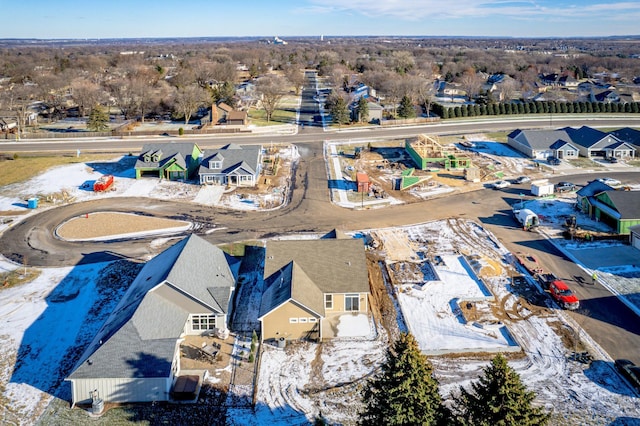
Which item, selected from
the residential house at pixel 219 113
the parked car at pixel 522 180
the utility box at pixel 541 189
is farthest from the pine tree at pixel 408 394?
the residential house at pixel 219 113

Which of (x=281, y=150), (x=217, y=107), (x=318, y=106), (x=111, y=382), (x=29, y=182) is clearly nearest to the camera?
(x=111, y=382)

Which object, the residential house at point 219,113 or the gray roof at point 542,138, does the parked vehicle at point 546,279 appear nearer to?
the gray roof at point 542,138

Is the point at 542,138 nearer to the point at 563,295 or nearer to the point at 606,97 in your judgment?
the point at 563,295

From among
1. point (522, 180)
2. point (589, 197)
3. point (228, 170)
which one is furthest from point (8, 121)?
point (589, 197)

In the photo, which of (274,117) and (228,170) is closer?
(228,170)

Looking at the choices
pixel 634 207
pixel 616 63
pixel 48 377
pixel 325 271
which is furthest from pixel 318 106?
pixel 616 63

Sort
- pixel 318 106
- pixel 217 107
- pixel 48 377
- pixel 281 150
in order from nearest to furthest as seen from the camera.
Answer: pixel 48 377 < pixel 281 150 < pixel 217 107 < pixel 318 106

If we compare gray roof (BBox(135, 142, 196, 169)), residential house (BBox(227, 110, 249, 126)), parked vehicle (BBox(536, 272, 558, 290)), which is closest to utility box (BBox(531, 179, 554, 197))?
parked vehicle (BBox(536, 272, 558, 290))

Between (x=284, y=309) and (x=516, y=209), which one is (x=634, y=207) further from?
(x=284, y=309)
